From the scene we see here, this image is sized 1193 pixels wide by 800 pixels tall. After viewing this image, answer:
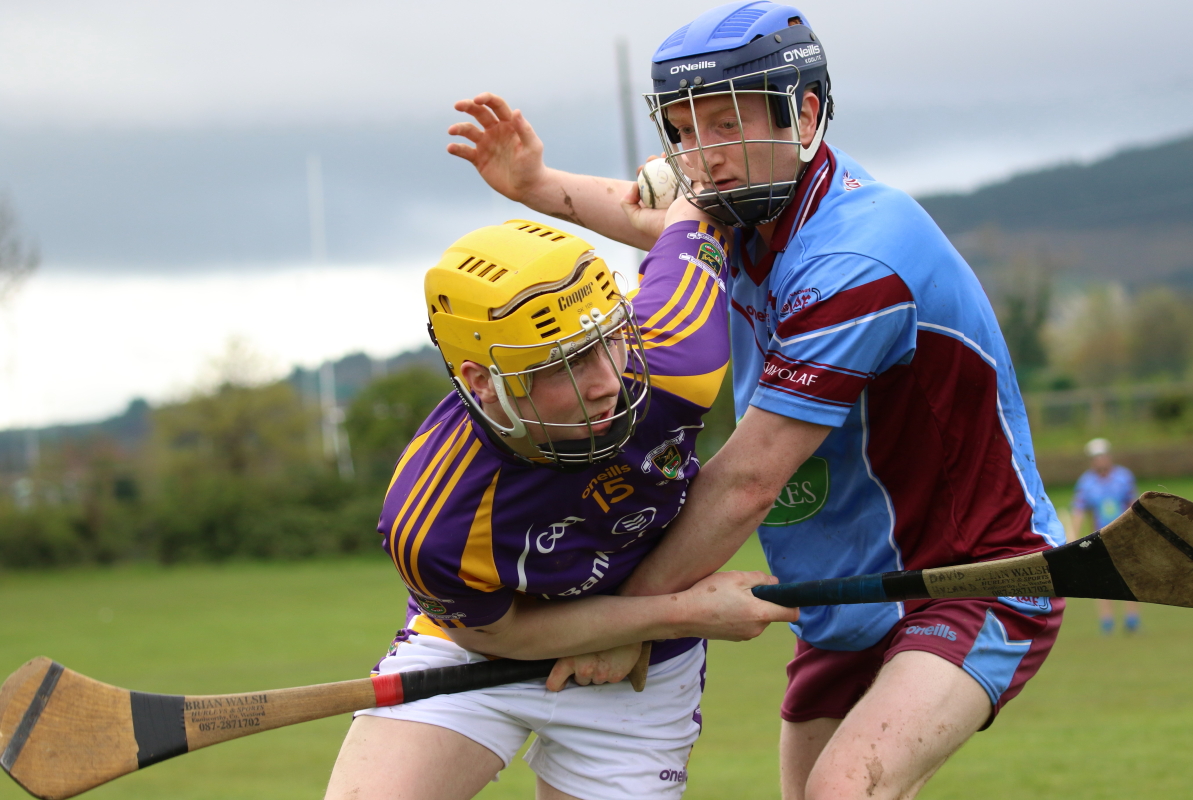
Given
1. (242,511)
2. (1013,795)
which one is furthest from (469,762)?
(242,511)

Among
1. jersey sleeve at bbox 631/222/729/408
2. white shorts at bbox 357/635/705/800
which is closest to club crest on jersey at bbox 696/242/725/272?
jersey sleeve at bbox 631/222/729/408

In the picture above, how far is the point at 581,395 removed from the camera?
2.68 meters

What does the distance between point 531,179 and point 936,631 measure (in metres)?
2.01

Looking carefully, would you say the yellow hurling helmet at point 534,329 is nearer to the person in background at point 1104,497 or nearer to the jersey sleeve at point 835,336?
the jersey sleeve at point 835,336

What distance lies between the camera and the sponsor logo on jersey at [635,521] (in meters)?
2.98

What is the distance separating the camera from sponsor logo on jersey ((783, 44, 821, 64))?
9.64 feet

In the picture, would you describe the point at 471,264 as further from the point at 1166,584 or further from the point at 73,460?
the point at 73,460

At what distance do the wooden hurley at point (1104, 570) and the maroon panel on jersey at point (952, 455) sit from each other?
0.66ft

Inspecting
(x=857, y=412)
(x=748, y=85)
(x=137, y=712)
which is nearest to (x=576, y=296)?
(x=748, y=85)

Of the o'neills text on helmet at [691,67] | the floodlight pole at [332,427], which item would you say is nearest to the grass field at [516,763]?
the o'neills text on helmet at [691,67]

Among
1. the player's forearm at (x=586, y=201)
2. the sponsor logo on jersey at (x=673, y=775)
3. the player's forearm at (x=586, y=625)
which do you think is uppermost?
the player's forearm at (x=586, y=201)

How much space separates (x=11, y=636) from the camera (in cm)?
1873

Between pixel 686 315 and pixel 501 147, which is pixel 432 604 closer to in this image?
pixel 686 315

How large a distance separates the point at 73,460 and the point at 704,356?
34.3m
